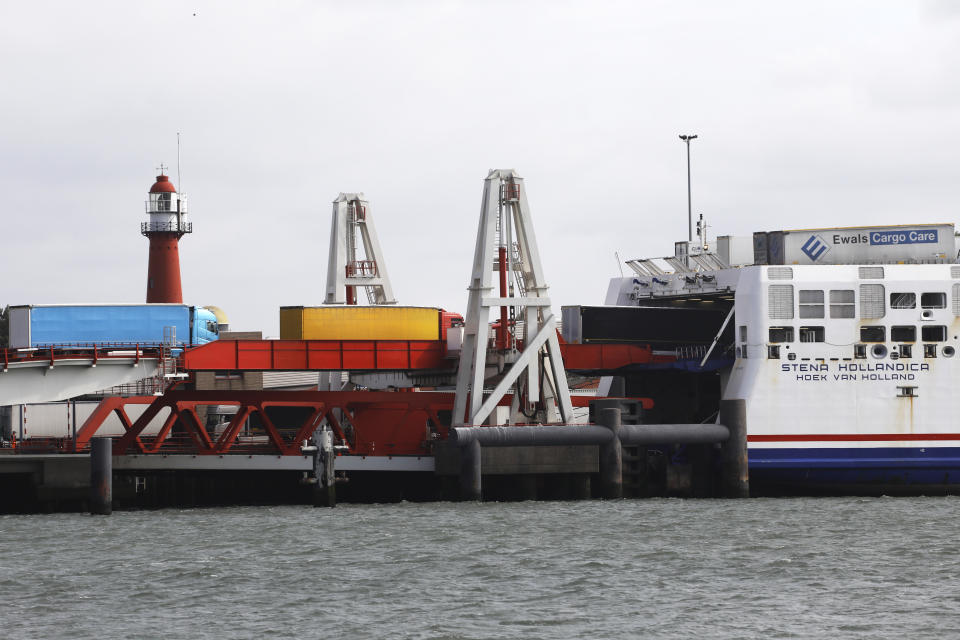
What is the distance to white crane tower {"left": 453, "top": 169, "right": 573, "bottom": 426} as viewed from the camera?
55.9m

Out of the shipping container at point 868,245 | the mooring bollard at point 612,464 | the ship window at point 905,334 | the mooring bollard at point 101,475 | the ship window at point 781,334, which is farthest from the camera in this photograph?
the shipping container at point 868,245

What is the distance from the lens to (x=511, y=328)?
191 ft

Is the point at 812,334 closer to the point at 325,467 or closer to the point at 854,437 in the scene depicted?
the point at 854,437

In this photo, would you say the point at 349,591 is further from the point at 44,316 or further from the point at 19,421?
the point at 19,421

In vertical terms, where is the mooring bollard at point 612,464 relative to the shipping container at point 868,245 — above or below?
below

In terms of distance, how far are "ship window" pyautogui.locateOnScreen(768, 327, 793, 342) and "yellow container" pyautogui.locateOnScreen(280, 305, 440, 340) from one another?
12.5m

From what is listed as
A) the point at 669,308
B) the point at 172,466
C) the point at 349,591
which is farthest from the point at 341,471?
the point at 349,591

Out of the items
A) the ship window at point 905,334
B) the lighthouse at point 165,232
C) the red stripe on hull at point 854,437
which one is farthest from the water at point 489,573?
the lighthouse at point 165,232

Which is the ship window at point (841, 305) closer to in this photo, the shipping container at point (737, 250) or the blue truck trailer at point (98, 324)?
the shipping container at point (737, 250)

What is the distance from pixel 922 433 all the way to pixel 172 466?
88.0ft

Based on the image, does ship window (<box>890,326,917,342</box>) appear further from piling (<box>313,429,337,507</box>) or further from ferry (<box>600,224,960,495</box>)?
piling (<box>313,429,337,507</box>)

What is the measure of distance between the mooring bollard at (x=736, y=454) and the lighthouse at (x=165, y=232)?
46669 millimetres

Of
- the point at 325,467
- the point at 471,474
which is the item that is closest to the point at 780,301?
the point at 471,474

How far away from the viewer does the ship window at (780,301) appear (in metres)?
57.2
